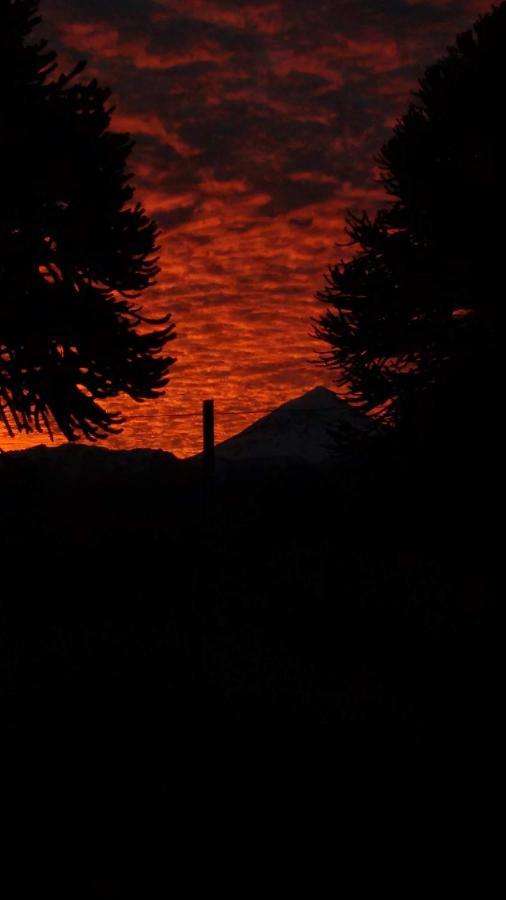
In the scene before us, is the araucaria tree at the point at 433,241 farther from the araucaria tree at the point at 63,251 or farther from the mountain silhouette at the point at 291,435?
the mountain silhouette at the point at 291,435

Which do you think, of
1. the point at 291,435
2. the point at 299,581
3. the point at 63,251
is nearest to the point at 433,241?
the point at 63,251

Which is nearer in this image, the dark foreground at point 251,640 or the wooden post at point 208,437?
the dark foreground at point 251,640

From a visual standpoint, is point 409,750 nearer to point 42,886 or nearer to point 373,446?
point 42,886

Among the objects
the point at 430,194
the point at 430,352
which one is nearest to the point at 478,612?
the point at 430,352

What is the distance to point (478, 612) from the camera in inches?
377

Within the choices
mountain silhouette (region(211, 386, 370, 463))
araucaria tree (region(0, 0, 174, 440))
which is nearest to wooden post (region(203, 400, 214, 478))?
araucaria tree (region(0, 0, 174, 440))

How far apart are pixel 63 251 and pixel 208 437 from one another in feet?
32.1

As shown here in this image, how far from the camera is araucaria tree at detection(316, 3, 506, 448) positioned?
2052 cm

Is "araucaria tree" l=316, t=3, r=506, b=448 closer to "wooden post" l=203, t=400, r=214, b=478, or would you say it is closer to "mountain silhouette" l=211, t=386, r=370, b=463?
"wooden post" l=203, t=400, r=214, b=478

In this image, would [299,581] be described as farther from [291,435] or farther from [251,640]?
[291,435]

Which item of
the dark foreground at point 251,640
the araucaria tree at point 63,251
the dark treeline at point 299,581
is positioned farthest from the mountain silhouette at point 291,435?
the dark foreground at point 251,640

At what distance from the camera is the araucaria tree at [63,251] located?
58.3 feet

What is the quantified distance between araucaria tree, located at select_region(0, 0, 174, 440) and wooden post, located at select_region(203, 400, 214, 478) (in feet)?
27.7

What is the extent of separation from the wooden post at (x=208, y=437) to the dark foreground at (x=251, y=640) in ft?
1.15
